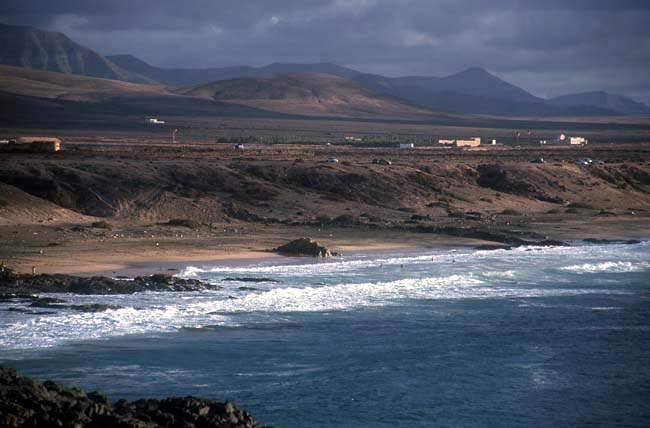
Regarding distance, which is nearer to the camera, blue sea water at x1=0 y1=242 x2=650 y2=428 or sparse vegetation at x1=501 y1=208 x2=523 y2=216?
blue sea water at x1=0 y1=242 x2=650 y2=428

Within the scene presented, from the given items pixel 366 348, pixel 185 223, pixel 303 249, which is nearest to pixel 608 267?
pixel 303 249

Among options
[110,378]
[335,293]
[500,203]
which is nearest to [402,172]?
[500,203]

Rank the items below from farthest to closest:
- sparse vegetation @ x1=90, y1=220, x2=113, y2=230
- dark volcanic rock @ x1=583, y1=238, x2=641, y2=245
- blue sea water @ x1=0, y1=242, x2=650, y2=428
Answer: dark volcanic rock @ x1=583, y1=238, x2=641, y2=245 < sparse vegetation @ x1=90, y1=220, x2=113, y2=230 < blue sea water @ x1=0, y1=242, x2=650, y2=428

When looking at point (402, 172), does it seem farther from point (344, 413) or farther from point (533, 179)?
point (344, 413)

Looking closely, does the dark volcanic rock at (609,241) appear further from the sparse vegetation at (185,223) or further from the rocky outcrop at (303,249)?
the sparse vegetation at (185,223)

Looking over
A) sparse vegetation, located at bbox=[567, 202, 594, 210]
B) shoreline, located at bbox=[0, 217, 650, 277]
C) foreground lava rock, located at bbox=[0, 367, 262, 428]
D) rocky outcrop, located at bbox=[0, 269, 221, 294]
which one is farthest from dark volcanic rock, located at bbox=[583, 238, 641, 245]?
foreground lava rock, located at bbox=[0, 367, 262, 428]

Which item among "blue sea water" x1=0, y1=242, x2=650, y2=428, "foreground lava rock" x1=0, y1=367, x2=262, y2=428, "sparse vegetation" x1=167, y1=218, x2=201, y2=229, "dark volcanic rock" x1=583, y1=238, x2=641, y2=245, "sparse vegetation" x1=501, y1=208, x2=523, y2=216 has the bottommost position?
"blue sea water" x1=0, y1=242, x2=650, y2=428

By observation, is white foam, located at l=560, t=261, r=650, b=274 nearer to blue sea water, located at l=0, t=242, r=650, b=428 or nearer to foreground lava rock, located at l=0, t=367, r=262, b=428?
blue sea water, located at l=0, t=242, r=650, b=428
